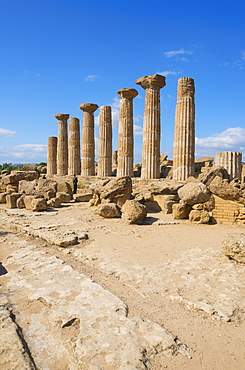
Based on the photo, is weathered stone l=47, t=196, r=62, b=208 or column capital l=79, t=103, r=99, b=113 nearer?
weathered stone l=47, t=196, r=62, b=208

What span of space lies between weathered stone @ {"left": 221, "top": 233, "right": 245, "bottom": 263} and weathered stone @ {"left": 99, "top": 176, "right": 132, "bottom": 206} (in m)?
6.20

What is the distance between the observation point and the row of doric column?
15.2 metres

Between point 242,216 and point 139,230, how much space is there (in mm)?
3621

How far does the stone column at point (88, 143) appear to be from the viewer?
22.5 meters

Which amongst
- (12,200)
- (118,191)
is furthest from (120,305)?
(12,200)

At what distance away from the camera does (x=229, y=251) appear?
5418 mm

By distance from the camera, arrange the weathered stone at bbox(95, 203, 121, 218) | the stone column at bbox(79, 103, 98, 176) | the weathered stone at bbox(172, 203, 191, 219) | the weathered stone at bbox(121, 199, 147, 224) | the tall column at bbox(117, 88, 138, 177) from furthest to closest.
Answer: the stone column at bbox(79, 103, 98, 176) → the tall column at bbox(117, 88, 138, 177) → the weathered stone at bbox(95, 203, 121, 218) → the weathered stone at bbox(172, 203, 191, 219) → the weathered stone at bbox(121, 199, 147, 224)

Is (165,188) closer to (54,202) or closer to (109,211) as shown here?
(109,211)

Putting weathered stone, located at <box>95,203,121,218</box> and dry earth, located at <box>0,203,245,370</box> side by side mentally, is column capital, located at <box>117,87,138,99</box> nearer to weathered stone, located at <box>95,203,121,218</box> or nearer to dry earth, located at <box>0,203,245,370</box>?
weathered stone, located at <box>95,203,121,218</box>

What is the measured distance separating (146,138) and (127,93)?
3.46m

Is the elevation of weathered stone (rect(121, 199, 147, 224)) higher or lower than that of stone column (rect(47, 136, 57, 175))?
lower

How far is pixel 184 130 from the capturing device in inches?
603

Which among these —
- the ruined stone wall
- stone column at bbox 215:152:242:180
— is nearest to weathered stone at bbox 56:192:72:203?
the ruined stone wall

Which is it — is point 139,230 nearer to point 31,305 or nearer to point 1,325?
point 31,305
